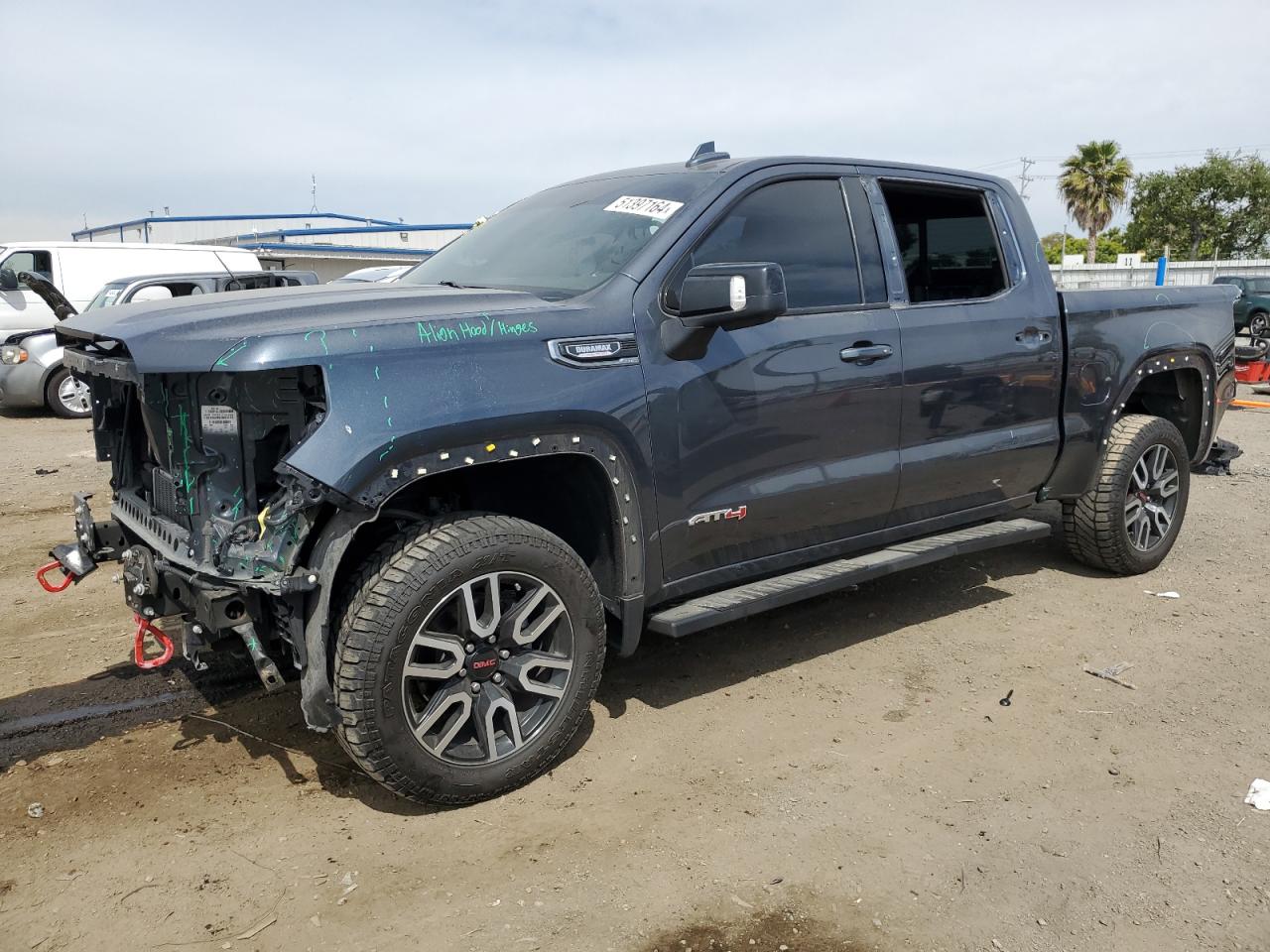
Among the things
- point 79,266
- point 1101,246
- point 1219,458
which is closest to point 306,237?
point 79,266

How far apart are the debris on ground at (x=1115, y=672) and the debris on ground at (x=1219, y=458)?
2852mm

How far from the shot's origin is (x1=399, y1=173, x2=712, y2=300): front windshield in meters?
3.64

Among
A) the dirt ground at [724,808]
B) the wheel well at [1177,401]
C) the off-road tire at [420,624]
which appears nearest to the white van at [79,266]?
the dirt ground at [724,808]

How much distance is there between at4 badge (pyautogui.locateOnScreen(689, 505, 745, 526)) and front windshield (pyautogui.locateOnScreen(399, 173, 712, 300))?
0.89 m

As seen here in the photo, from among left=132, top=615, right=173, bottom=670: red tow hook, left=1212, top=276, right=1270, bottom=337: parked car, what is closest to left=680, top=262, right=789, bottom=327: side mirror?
left=132, top=615, right=173, bottom=670: red tow hook

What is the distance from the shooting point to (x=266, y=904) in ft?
8.88

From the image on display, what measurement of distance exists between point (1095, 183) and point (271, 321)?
160 ft

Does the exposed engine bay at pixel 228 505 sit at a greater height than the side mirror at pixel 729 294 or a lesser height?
lesser

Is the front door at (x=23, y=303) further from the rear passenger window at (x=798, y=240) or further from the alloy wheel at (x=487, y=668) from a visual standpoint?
the alloy wheel at (x=487, y=668)

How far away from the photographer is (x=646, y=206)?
3.79 meters

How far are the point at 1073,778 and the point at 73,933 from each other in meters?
3.05

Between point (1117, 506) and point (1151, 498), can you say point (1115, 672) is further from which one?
point (1151, 498)

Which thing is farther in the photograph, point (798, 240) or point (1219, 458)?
point (1219, 458)

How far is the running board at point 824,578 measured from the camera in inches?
140
